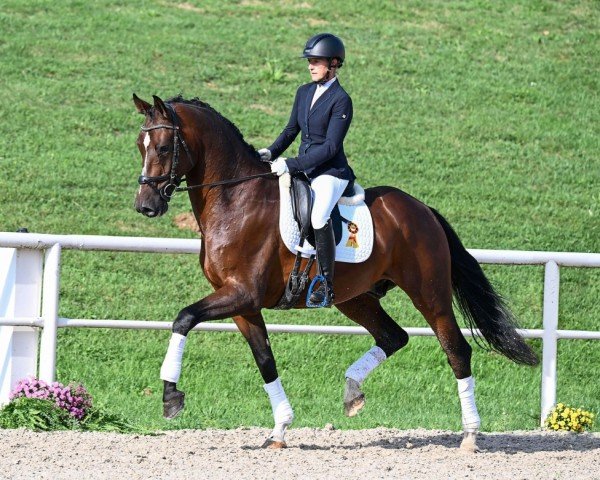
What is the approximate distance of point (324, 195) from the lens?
7172 mm

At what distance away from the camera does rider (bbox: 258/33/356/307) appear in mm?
7160

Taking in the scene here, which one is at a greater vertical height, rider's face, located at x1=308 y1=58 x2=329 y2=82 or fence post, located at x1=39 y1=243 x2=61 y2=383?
rider's face, located at x1=308 y1=58 x2=329 y2=82

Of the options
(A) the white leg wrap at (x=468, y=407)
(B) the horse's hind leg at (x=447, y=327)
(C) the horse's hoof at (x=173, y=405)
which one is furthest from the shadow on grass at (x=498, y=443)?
(C) the horse's hoof at (x=173, y=405)

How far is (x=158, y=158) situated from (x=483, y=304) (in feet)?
8.87

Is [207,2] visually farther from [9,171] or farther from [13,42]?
[9,171]

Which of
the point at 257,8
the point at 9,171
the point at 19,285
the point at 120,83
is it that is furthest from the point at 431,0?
the point at 19,285

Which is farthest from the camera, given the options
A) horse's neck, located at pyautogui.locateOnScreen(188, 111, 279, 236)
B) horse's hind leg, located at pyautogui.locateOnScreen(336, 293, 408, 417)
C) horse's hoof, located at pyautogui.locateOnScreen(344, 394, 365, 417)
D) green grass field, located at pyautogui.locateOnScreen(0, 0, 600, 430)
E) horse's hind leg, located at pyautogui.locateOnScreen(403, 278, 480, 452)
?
green grass field, located at pyautogui.locateOnScreen(0, 0, 600, 430)

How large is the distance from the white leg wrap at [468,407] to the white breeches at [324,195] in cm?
158

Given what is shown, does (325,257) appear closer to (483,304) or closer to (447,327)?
(447,327)

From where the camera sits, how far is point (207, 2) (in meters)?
22.8

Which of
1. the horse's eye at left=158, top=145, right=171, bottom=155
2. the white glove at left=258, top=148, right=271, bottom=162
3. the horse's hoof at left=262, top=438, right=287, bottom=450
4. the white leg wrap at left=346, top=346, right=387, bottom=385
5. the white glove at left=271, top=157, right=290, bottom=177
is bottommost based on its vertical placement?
the horse's hoof at left=262, top=438, right=287, bottom=450

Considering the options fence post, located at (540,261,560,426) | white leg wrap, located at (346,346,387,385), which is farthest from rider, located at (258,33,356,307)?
fence post, located at (540,261,560,426)

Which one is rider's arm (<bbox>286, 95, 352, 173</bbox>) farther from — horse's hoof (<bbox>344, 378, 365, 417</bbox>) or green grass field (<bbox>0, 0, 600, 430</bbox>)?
green grass field (<bbox>0, 0, 600, 430</bbox>)

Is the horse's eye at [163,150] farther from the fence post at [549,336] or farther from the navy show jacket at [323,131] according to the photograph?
the fence post at [549,336]
